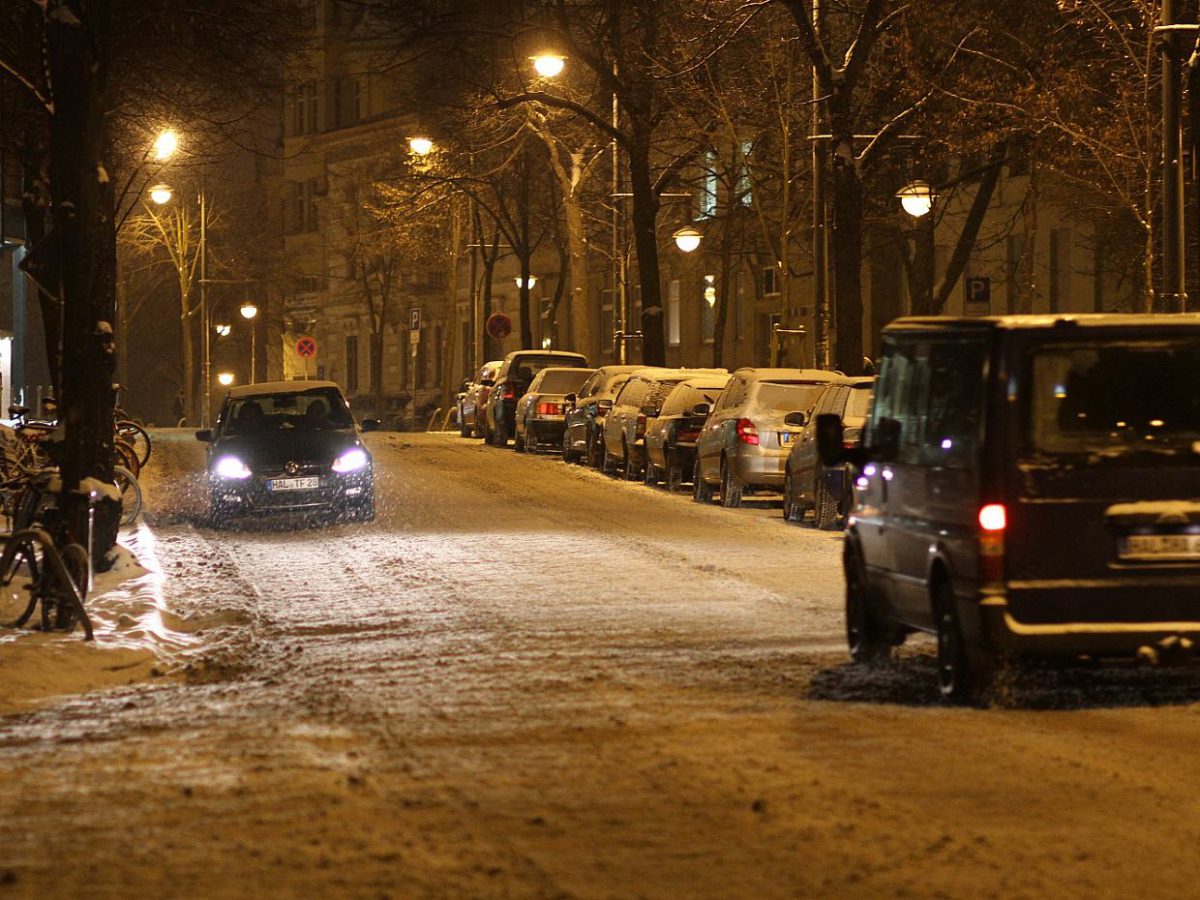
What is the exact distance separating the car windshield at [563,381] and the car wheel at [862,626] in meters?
31.4

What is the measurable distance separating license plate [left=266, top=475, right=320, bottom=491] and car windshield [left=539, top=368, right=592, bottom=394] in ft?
62.8

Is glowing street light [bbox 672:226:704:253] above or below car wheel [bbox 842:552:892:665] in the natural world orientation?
above

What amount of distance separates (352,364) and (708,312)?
127ft

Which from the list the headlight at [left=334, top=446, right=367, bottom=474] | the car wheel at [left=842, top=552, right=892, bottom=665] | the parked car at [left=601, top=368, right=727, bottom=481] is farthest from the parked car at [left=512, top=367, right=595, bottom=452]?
the car wheel at [left=842, top=552, right=892, bottom=665]

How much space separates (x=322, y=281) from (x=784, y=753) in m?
103

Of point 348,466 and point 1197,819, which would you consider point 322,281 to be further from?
point 1197,819

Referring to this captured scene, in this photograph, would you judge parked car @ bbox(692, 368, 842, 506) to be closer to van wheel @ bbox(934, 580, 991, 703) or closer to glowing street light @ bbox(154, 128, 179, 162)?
glowing street light @ bbox(154, 128, 179, 162)

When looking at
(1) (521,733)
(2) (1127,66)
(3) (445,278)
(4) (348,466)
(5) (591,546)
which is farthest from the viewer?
(3) (445,278)

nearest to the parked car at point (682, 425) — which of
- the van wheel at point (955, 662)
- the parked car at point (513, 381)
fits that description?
the parked car at point (513, 381)

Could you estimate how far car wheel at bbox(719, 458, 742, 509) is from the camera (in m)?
27.6

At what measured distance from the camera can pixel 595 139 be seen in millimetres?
53125

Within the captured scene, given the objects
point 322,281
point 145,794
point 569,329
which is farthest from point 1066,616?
point 322,281

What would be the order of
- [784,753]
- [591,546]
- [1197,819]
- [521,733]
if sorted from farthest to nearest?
[591,546] < [521,733] < [784,753] < [1197,819]

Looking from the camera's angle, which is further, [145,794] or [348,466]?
[348,466]
